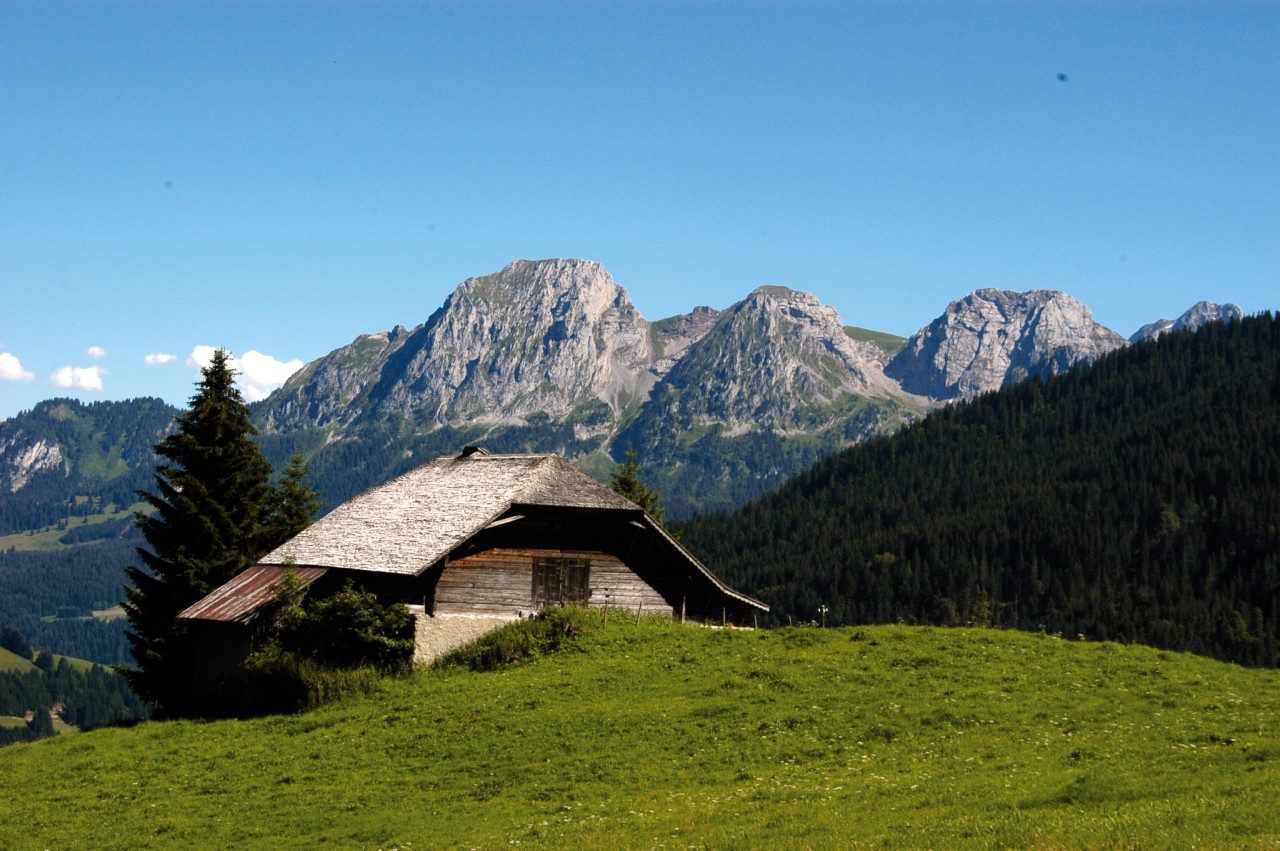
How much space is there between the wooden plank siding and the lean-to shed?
4 cm

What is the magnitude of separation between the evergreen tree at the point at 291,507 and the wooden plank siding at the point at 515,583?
49.3 feet

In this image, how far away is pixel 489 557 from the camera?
44219 millimetres

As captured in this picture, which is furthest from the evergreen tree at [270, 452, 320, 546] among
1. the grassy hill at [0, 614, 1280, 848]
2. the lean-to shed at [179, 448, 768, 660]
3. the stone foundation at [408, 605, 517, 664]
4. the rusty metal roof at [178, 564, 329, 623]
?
the grassy hill at [0, 614, 1280, 848]

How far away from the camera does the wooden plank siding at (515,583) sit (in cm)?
4303

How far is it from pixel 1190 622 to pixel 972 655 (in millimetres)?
182877

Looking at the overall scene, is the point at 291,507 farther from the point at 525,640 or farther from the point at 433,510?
the point at 525,640

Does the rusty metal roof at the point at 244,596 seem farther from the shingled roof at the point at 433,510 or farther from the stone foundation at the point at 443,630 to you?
the stone foundation at the point at 443,630

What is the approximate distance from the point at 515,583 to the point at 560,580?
74.9 inches

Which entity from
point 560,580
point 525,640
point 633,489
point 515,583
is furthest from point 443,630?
point 633,489

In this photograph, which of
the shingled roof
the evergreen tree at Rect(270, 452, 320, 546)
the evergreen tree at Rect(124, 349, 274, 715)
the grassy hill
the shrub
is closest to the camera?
the grassy hill

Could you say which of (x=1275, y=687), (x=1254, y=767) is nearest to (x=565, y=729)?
(x=1254, y=767)

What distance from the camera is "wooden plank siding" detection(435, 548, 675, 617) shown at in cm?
4303

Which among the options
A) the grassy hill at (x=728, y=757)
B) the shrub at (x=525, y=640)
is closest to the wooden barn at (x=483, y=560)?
the shrub at (x=525, y=640)

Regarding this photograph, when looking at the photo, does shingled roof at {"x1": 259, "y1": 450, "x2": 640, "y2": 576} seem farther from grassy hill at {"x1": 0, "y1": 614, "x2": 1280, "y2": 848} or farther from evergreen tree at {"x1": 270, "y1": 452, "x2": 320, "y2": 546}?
evergreen tree at {"x1": 270, "y1": 452, "x2": 320, "y2": 546}
